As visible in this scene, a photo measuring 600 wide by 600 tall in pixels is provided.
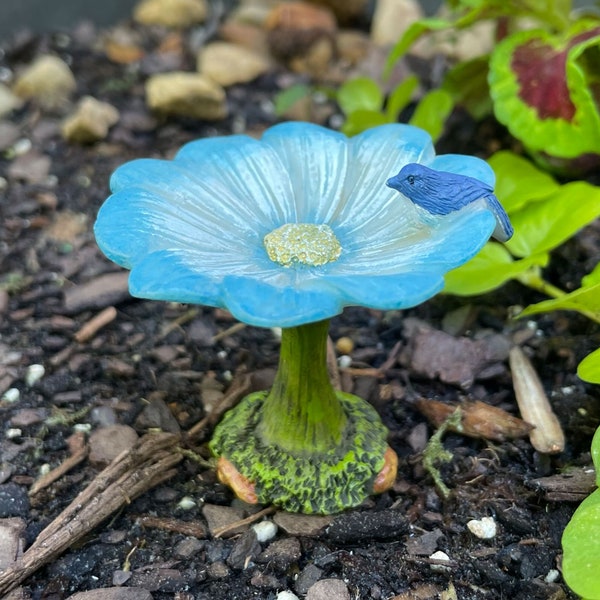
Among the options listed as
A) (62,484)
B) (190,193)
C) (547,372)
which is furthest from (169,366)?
(547,372)

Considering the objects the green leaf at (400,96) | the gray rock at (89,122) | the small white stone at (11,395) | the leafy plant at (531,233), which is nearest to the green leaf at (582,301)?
the leafy plant at (531,233)

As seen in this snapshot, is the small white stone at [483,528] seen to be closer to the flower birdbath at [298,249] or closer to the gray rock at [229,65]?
the flower birdbath at [298,249]

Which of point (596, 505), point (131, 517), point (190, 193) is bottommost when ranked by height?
point (131, 517)

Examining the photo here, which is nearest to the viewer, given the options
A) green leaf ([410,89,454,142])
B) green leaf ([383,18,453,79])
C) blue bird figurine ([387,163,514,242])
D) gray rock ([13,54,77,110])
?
blue bird figurine ([387,163,514,242])

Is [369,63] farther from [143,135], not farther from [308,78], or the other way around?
[143,135]

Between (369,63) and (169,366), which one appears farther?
(369,63)

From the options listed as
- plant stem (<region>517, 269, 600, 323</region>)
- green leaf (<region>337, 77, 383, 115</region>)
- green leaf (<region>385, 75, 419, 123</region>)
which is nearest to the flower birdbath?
plant stem (<region>517, 269, 600, 323</region>)

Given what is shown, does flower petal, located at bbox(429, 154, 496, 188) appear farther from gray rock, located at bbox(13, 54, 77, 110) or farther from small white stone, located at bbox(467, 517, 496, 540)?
gray rock, located at bbox(13, 54, 77, 110)
